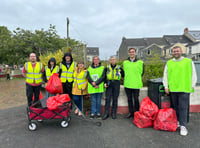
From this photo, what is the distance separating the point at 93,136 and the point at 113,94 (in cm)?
125

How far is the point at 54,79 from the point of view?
3.42m

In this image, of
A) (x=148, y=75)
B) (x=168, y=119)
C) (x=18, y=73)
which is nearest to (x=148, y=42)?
(x=18, y=73)

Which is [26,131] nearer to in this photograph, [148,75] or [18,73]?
[148,75]

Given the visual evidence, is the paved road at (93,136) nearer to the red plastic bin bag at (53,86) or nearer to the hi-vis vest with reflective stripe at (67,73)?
the red plastic bin bag at (53,86)

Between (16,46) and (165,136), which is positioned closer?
(165,136)

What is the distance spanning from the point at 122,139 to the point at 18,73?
19026 millimetres

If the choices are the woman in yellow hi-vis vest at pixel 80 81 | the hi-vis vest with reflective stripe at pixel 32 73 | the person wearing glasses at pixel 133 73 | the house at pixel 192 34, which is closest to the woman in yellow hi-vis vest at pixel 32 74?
the hi-vis vest with reflective stripe at pixel 32 73

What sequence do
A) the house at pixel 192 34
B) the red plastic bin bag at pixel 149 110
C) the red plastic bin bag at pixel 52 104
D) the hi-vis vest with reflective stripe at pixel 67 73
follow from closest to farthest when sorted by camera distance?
the red plastic bin bag at pixel 52 104 → the red plastic bin bag at pixel 149 110 → the hi-vis vest with reflective stripe at pixel 67 73 → the house at pixel 192 34

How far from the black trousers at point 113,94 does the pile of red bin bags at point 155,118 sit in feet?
2.28

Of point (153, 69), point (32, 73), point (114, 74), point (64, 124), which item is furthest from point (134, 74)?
point (32, 73)

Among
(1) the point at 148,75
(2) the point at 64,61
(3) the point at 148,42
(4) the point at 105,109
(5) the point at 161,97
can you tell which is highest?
(3) the point at 148,42

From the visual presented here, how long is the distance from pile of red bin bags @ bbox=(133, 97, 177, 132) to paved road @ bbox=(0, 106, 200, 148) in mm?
119

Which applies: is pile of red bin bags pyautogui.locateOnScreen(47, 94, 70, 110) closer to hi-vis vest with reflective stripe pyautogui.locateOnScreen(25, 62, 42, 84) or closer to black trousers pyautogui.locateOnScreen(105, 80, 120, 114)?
hi-vis vest with reflective stripe pyautogui.locateOnScreen(25, 62, 42, 84)

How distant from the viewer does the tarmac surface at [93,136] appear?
8.52 feet
